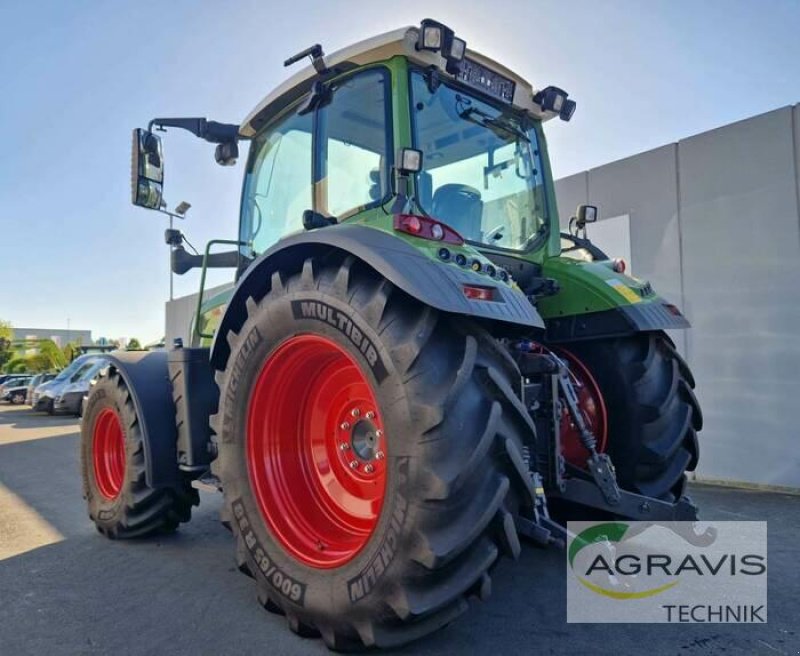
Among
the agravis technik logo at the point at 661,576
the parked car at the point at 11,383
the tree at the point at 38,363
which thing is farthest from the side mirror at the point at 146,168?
the tree at the point at 38,363

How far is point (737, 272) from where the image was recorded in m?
6.47

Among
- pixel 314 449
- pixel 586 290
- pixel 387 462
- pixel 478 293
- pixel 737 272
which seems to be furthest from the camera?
pixel 737 272

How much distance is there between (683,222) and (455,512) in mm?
6068

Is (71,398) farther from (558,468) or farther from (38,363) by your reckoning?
(38,363)

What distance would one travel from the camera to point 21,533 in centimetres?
456

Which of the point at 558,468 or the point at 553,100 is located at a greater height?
the point at 553,100

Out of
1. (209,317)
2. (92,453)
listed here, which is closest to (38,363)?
(92,453)

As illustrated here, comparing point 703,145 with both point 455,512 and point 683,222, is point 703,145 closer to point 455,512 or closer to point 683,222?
point 683,222

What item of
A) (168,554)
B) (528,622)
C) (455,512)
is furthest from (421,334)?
(168,554)

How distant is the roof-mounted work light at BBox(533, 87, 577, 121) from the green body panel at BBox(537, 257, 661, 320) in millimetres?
963

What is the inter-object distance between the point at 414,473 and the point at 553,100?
2751mm

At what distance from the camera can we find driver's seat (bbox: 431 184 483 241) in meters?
3.25

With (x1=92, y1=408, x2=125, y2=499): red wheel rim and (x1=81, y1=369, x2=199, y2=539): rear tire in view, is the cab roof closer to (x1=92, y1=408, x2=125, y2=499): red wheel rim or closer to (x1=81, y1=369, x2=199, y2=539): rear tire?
(x1=81, y1=369, x2=199, y2=539): rear tire

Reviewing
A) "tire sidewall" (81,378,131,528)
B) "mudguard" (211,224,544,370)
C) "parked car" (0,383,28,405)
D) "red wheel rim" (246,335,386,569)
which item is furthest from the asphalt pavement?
"parked car" (0,383,28,405)
